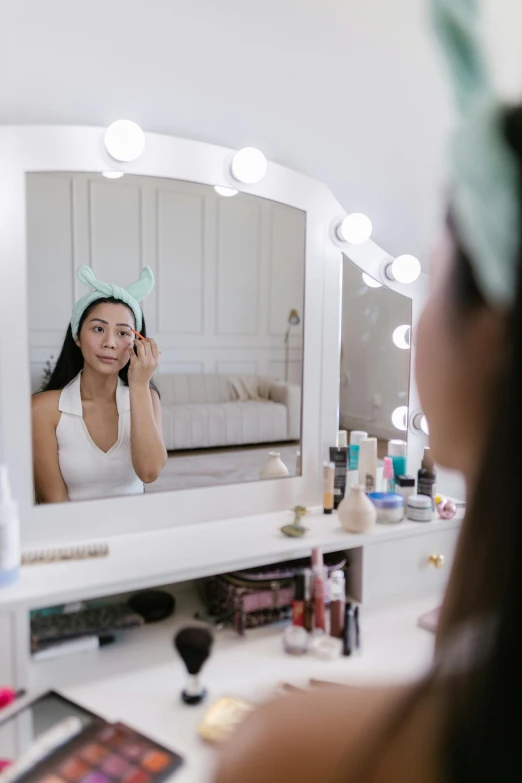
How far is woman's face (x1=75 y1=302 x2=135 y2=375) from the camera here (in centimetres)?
93

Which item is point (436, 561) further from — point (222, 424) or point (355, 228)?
point (355, 228)

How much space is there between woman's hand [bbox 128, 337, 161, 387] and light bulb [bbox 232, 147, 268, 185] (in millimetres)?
316

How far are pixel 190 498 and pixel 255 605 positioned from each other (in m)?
0.20

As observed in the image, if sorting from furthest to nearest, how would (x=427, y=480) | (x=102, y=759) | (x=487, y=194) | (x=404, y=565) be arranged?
(x=427, y=480)
(x=404, y=565)
(x=102, y=759)
(x=487, y=194)

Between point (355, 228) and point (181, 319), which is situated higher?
point (355, 228)

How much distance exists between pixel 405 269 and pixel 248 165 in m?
0.39

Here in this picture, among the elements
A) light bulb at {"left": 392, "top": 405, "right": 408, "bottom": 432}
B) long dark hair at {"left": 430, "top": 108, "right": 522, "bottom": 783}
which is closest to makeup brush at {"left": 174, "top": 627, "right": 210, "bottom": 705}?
long dark hair at {"left": 430, "top": 108, "right": 522, "bottom": 783}

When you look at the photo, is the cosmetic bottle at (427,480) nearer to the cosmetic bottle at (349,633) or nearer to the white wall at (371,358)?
the white wall at (371,358)

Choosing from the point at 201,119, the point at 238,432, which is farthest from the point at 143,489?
the point at 201,119

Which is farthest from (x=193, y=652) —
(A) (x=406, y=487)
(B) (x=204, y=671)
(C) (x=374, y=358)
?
(C) (x=374, y=358)

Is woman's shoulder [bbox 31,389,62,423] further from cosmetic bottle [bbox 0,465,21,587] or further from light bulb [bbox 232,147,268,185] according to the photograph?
light bulb [bbox 232,147,268,185]

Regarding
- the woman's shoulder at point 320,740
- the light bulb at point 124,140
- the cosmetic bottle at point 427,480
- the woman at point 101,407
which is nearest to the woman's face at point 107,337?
the woman at point 101,407

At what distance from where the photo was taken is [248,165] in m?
1.03

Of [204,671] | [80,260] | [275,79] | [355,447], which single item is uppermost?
[275,79]
